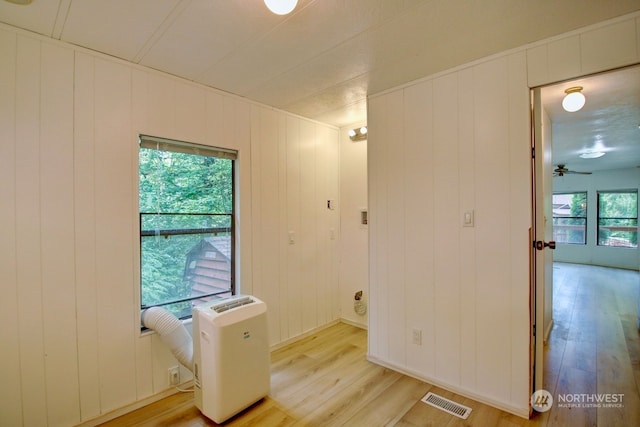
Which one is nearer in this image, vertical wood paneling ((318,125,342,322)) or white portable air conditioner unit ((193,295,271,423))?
white portable air conditioner unit ((193,295,271,423))

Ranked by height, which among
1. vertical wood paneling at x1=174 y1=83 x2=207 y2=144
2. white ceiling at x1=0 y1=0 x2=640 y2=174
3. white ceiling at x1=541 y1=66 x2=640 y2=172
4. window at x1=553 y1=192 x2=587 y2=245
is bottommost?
window at x1=553 y1=192 x2=587 y2=245

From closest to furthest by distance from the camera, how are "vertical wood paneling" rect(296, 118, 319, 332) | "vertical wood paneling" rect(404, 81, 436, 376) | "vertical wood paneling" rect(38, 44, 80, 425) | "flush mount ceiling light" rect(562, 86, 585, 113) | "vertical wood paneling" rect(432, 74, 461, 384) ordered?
"vertical wood paneling" rect(38, 44, 80, 425), "vertical wood paneling" rect(432, 74, 461, 384), "vertical wood paneling" rect(404, 81, 436, 376), "flush mount ceiling light" rect(562, 86, 585, 113), "vertical wood paneling" rect(296, 118, 319, 332)

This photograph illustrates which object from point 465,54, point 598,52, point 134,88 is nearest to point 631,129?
point 598,52

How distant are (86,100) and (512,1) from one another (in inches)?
100.0

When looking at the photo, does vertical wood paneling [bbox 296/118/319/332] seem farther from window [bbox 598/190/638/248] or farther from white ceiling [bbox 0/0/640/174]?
window [bbox 598/190/638/248]

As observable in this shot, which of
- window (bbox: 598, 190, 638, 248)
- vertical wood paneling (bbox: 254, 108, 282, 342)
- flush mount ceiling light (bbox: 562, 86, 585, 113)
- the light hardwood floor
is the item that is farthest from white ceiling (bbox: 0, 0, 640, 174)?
window (bbox: 598, 190, 638, 248)

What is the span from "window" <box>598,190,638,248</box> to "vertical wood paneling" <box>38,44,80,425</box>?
33.7 feet

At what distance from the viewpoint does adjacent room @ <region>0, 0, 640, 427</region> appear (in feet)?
5.61

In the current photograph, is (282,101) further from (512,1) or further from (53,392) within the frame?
(53,392)

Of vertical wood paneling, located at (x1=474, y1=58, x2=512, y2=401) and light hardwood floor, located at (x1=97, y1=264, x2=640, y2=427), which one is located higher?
vertical wood paneling, located at (x1=474, y1=58, x2=512, y2=401)

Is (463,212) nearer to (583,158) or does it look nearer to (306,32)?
(306,32)

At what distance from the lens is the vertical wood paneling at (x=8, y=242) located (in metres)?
1.67

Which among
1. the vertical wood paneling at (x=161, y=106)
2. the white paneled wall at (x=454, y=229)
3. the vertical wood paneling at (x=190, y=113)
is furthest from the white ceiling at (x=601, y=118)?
the vertical wood paneling at (x=161, y=106)

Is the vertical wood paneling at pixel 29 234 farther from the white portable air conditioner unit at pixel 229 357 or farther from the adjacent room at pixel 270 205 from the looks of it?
the white portable air conditioner unit at pixel 229 357
